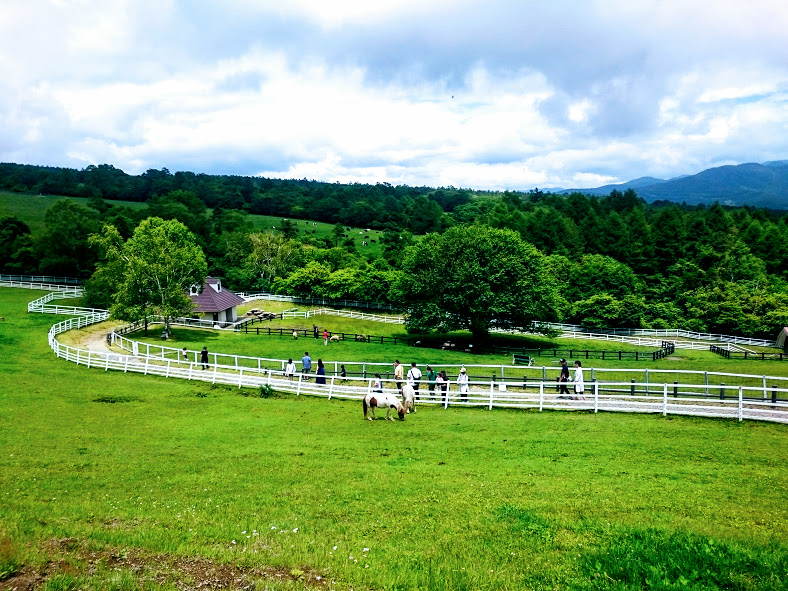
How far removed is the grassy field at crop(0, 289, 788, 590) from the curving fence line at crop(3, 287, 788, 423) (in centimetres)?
94

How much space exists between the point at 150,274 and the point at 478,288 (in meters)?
27.9

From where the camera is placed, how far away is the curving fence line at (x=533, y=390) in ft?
65.0

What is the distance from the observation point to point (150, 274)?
151 feet

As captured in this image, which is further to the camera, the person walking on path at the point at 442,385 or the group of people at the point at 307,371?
the group of people at the point at 307,371

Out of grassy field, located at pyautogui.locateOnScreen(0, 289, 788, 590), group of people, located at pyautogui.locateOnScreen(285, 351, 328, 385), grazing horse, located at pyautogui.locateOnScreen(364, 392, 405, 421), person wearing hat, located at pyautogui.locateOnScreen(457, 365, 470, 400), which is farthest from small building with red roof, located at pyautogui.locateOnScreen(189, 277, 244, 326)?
grazing horse, located at pyautogui.locateOnScreen(364, 392, 405, 421)

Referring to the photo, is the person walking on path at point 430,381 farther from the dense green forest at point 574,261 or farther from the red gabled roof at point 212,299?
the red gabled roof at point 212,299

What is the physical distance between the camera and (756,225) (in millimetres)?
105062

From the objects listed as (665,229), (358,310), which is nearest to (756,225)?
(665,229)

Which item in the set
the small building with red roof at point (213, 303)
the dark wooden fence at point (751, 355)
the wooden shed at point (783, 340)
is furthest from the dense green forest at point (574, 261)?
the dark wooden fence at point (751, 355)

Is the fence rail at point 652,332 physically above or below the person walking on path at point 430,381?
below

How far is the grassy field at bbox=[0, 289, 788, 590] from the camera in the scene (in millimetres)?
7984

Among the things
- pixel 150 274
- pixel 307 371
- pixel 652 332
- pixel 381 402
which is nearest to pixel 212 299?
pixel 150 274

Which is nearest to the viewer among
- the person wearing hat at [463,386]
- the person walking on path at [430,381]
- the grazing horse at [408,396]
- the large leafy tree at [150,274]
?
the grazing horse at [408,396]

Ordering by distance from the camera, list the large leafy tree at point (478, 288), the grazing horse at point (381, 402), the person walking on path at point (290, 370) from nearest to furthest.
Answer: the grazing horse at point (381, 402)
the person walking on path at point (290, 370)
the large leafy tree at point (478, 288)
